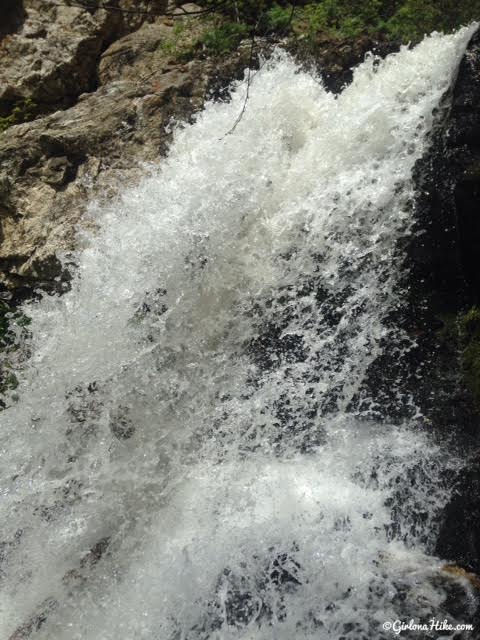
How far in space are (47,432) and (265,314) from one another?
196cm

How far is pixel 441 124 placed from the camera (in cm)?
471

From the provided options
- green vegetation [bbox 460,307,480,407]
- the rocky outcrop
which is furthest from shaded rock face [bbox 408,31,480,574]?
the rocky outcrop

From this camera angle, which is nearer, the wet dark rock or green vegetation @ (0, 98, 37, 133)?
the wet dark rock

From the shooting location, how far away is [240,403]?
430 cm

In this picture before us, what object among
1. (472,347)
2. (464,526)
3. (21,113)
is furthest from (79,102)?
(464,526)

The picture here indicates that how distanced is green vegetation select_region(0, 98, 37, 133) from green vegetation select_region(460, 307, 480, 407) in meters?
5.87

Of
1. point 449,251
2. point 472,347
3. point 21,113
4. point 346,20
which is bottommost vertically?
point 472,347

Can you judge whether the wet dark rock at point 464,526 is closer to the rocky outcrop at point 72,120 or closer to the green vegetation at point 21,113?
the rocky outcrop at point 72,120

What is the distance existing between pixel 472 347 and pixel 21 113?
6132mm

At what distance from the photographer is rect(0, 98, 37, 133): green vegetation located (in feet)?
23.8

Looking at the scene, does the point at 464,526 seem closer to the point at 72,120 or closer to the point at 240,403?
the point at 240,403

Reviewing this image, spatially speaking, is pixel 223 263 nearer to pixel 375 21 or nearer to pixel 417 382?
pixel 417 382

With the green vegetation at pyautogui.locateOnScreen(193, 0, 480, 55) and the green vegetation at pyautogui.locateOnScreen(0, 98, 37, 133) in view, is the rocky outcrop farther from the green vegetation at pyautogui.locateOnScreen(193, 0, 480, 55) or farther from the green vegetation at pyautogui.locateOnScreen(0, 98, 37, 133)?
the green vegetation at pyautogui.locateOnScreen(193, 0, 480, 55)

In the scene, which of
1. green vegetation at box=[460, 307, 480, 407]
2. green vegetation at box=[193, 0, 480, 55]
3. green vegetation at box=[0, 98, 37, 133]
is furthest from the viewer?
green vegetation at box=[0, 98, 37, 133]
